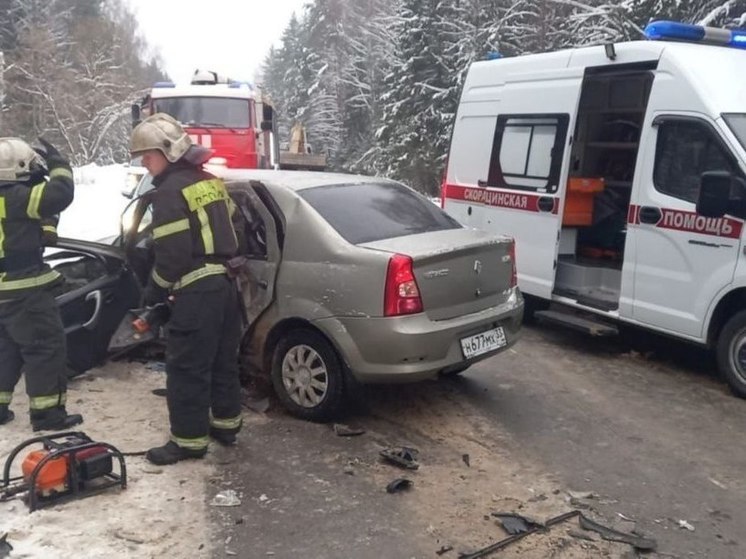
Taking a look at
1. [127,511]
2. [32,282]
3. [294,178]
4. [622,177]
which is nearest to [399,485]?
[127,511]

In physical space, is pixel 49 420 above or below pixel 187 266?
below

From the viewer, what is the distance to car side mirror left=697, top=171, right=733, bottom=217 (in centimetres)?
550

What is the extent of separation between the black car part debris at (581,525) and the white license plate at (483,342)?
1.32m

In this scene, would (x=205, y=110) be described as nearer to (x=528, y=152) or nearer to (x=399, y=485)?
(x=528, y=152)

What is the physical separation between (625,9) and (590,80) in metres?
11.2

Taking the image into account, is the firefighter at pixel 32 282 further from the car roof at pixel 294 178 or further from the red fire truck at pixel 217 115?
the red fire truck at pixel 217 115

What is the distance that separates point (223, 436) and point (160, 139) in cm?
184

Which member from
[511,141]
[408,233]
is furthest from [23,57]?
[408,233]

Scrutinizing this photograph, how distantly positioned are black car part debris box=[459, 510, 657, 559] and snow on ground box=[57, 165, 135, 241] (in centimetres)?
898

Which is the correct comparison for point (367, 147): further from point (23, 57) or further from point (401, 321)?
point (401, 321)

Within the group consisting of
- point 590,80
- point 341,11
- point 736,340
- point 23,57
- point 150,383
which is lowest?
point 150,383

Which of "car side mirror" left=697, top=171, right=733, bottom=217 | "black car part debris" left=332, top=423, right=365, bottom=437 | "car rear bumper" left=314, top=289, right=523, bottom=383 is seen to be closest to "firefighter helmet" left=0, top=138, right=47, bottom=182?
"car rear bumper" left=314, top=289, right=523, bottom=383

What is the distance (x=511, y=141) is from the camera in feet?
26.1

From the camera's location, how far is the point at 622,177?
834 centimetres
